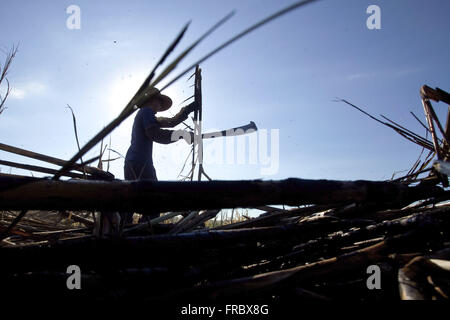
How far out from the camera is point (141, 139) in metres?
4.38

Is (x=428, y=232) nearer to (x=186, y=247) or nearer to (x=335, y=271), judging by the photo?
(x=335, y=271)

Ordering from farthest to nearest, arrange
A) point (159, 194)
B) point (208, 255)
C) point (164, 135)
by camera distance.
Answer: point (164, 135)
point (208, 255)
point (159, 194)

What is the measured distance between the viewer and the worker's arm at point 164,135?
4.21 m

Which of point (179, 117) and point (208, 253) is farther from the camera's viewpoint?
point (179, 117)

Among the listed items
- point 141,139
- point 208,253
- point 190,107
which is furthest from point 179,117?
point 208,253

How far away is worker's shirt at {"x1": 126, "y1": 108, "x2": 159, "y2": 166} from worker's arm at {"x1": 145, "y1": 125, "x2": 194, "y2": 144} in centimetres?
8

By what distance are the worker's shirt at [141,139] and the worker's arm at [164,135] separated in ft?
0.27

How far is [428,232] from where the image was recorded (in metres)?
1.04

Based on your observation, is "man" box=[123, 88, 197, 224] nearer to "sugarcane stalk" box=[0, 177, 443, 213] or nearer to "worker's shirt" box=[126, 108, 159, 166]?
"worker's shirt" box=[126, 108, 159, 166]

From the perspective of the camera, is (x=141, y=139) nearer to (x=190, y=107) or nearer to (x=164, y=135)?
(x=164, y=135)

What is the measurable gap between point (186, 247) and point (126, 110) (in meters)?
0.68

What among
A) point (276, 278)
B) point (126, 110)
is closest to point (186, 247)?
point (276, 278)

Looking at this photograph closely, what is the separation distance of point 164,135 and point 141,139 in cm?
43
